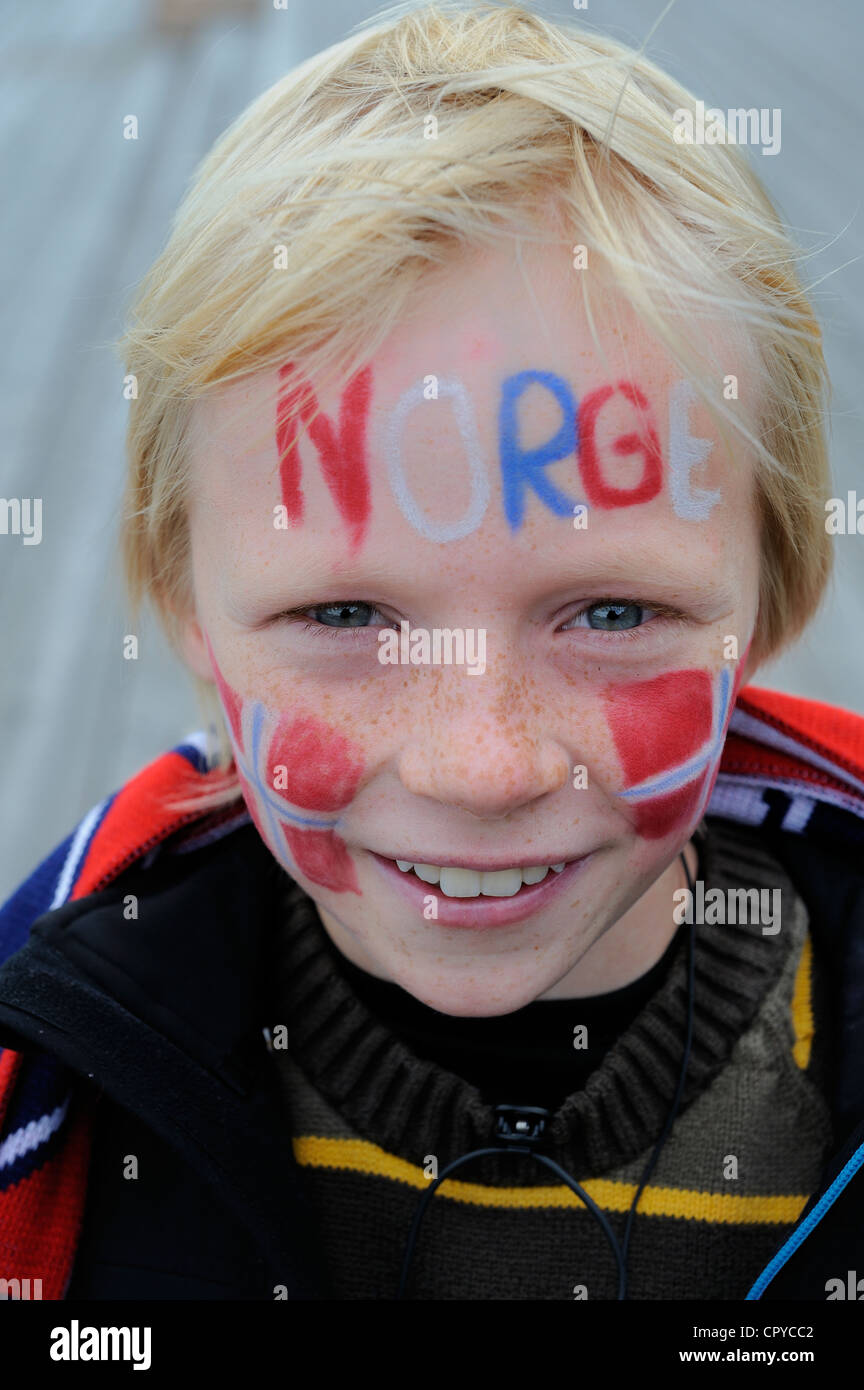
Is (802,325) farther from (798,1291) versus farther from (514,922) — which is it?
(798,1291)

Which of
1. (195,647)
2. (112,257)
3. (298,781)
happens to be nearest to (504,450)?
(298,781)

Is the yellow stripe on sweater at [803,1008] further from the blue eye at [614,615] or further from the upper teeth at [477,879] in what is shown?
the blue eye at [614,615]

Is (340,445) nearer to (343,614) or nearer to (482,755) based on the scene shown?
(343,614)

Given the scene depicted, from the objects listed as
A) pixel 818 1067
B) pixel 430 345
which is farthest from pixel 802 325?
pixel 818 1067

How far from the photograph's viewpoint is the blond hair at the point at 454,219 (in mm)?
1311

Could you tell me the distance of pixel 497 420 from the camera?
1.26 m

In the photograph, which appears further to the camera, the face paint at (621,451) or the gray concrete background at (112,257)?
the gray concrete background at (112,257)

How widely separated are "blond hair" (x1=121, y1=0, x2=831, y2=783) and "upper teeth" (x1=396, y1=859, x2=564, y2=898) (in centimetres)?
44

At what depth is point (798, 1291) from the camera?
1445 millimetres

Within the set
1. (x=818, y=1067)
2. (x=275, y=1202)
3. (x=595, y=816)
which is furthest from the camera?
(x=818, y=1067)

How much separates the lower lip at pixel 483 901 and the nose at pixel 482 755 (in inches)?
5.5

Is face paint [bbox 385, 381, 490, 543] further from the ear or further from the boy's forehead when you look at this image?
the ear

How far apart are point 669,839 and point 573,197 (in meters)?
0.64

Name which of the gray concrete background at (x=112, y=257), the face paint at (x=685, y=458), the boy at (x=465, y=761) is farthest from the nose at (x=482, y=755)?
the gray concrete background at (x=112, y=257)
